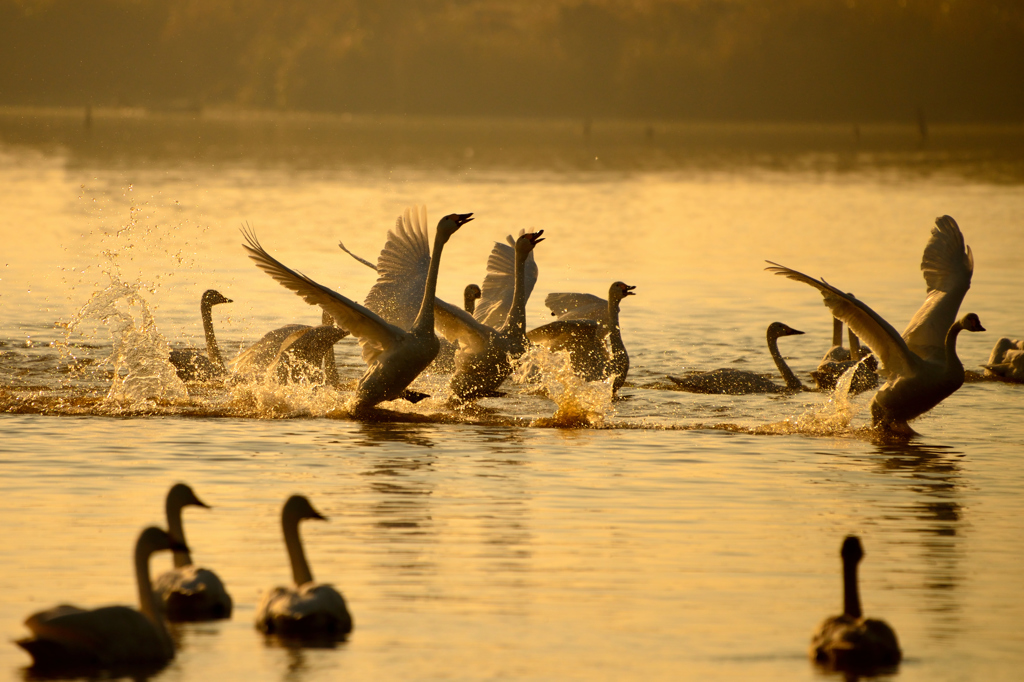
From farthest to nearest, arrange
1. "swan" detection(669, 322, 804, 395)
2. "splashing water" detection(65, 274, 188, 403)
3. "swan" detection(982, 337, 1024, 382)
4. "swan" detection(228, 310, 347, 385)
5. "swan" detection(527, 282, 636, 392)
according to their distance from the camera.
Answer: "swan" detection(982, 337, 1024, 382), "swan" detection(669, 322, 804, 395), "swan" detection(527, 282, 636, 392), "swan" detection(228, 310, 347, 385), "splashing water" detection(65, 274, 188, 403)

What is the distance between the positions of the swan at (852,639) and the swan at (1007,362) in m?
9.86

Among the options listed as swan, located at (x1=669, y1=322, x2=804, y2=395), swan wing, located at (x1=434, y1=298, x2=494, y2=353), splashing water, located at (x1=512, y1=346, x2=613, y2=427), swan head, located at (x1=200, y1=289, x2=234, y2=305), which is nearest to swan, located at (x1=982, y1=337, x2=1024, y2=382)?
swan, located at (x1=669, y1=322, x2=804, y2=395)

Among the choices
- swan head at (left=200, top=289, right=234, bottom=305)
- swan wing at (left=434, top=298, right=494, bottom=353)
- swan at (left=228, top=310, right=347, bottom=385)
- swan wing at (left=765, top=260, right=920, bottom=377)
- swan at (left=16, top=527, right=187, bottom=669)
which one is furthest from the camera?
swan head at (left=200, top=289, right=234, bottom=305)

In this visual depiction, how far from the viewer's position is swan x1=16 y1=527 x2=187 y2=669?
6.91m

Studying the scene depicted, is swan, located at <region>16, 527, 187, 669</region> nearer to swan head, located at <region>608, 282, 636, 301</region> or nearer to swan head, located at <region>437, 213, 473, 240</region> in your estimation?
swan head, located at <region>437, 213, 473, 240</region>

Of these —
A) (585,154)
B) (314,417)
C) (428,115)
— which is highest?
(428,115)

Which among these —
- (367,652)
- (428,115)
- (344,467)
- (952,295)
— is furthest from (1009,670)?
(428,115)

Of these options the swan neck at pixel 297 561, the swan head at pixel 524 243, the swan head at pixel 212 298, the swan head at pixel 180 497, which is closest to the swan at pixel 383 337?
the swan head at pixel 524 243

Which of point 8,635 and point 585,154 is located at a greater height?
point 585,154

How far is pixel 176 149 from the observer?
233 ft

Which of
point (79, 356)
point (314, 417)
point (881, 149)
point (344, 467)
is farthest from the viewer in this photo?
point (881, 149)

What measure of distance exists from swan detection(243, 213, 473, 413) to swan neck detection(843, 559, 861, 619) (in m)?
6.99

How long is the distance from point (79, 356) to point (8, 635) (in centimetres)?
1007

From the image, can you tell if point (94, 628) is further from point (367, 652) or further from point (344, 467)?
point (344, 467)
